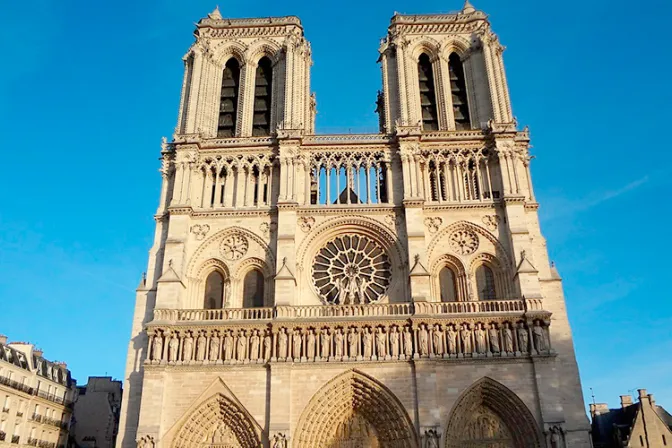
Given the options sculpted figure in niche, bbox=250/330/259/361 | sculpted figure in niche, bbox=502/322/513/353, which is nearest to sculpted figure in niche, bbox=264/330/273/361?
sculpted figure in niche, bbox=250/330/259/361

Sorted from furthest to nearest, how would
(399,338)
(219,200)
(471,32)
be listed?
(471,32) < (219,200) < (399,338)

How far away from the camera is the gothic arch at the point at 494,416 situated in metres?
19.0

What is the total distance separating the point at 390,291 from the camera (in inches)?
865

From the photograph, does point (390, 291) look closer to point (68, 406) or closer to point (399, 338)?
point (399, 338)

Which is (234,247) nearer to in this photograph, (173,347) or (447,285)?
(173,347)

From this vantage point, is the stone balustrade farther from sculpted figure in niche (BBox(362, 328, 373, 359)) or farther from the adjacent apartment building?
the adjacent apartment building

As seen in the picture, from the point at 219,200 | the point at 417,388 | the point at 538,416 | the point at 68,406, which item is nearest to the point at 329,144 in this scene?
the point at 219,200

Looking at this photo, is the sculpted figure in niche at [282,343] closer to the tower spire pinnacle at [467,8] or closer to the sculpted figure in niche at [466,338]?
the sculpted figure in niche at [466,338]

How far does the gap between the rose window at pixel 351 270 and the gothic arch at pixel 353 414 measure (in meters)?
3.01

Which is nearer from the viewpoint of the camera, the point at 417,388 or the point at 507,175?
the point at 417,388

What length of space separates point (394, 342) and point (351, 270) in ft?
11.0

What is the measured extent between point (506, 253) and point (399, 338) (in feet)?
16.4

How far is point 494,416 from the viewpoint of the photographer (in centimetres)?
1973

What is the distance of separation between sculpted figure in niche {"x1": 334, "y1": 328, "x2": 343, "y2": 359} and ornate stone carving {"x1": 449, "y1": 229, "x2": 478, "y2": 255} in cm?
523
